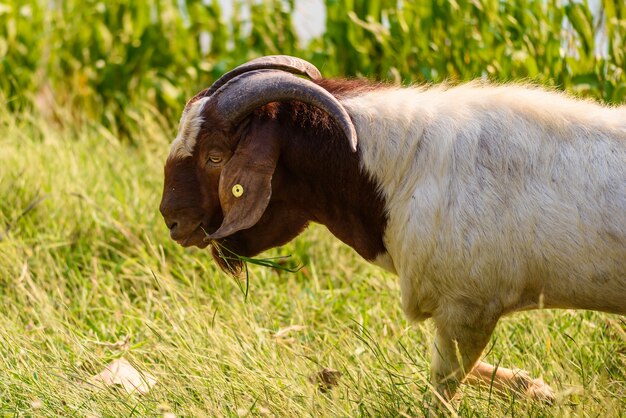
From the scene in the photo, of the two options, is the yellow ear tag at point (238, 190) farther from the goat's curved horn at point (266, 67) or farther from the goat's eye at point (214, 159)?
the goat's curved horn at point (266, 67)

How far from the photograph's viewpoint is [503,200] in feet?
12.6

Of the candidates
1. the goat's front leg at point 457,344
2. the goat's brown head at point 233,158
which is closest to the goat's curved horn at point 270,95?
the goat's brown head at point 233,158

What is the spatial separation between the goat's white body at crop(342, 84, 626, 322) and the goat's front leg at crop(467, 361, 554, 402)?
1.21ft

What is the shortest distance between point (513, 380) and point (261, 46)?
5092 millimetres

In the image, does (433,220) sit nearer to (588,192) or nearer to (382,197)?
(382,197)

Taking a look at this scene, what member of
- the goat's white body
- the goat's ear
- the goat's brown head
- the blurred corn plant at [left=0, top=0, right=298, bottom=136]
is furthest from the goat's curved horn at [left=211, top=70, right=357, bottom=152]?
the blurred corn plant at [left=0, top=0, right=298, bottom=136]

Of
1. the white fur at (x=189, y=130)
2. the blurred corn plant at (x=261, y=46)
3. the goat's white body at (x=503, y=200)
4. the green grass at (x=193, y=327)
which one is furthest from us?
the blurred corn plant at (x=261, y=46)

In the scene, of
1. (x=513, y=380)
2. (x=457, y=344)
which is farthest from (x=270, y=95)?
(x=513, y=380)

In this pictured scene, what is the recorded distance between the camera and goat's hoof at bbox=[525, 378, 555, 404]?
3926mm

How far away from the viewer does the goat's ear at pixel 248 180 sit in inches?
159

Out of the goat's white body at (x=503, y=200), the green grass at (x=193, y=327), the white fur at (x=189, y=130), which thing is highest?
the white fur at (x=189, y=130)

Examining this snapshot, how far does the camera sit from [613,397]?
3918 mm

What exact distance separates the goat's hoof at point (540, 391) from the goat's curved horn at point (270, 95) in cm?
118

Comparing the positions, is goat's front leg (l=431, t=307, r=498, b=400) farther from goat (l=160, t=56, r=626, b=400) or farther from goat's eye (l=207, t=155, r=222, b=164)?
goat's eye (l=207, t=155, r=222, b=164)
